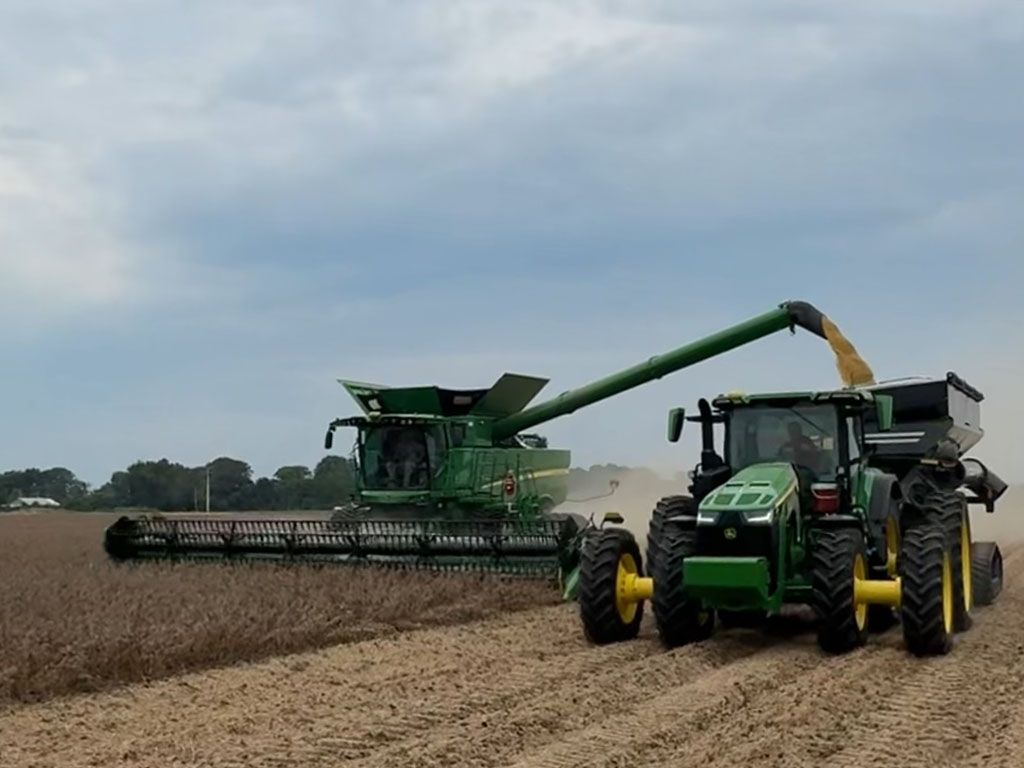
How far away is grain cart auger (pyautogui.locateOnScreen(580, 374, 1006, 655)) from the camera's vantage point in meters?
8.26

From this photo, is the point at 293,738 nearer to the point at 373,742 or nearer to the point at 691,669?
the point at 373,742

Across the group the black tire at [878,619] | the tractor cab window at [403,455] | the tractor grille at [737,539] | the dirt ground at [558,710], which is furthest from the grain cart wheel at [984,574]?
the tractor cab window at [403,455]

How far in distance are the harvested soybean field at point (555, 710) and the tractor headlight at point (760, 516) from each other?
0.92 meters

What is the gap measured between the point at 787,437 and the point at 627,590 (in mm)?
1658

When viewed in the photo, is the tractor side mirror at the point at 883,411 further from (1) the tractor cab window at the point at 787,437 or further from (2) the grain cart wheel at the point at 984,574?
(2) the grain cart wheel at the point at 984,574

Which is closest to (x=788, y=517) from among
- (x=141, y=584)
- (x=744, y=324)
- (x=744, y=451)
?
(x=744, y=451)

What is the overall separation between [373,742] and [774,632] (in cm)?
451

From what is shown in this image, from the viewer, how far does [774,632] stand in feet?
31.4

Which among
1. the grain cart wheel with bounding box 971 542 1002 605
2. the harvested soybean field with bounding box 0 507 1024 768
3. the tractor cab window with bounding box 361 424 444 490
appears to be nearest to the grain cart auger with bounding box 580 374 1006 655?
the harvested soybean field with bounding box 0 507 1024 768

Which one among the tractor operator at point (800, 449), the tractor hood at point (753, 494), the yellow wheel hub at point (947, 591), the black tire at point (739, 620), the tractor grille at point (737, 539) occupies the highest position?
the tractor operator at point (800, 449)

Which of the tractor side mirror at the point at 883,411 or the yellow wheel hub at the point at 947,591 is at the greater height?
the tractor side mirror at the point at 883,411

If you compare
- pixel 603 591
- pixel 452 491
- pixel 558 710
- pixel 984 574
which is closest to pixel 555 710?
pixel 558 710

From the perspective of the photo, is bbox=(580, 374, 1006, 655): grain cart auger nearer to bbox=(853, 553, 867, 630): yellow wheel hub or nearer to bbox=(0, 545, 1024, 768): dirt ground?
bbox=(853, 553, 867, 630): yellow wheel hub

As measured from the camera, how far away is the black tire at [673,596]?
8695 millimetres
